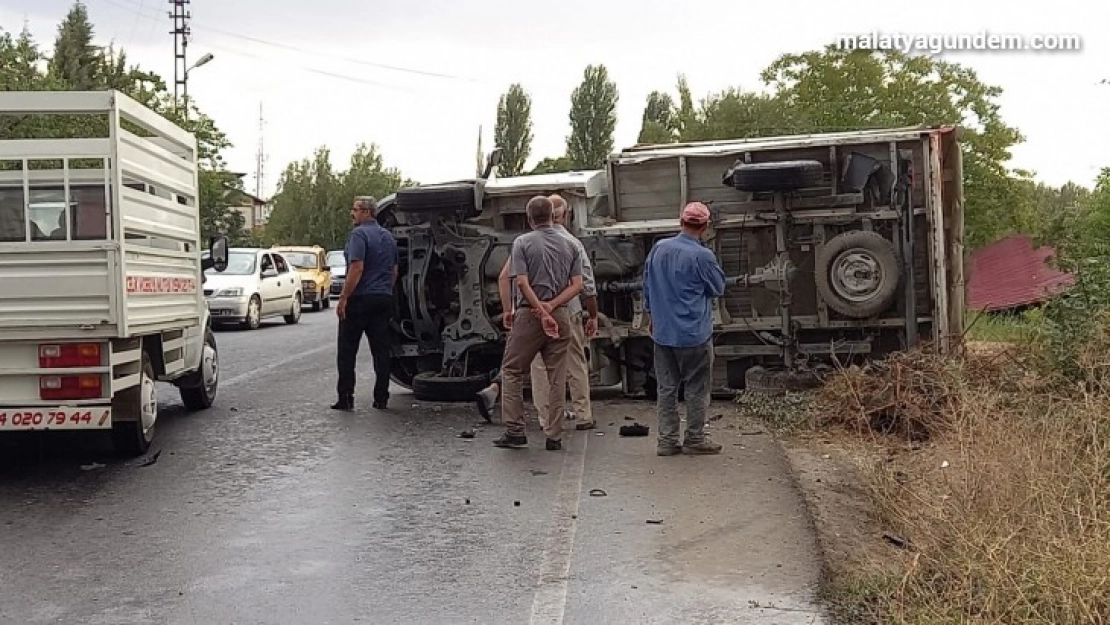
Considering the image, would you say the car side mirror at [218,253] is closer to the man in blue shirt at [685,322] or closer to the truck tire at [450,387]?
the truck tire at [450,387]

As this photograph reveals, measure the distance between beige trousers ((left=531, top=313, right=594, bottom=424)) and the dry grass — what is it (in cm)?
258

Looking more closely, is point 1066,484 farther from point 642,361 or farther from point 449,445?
point 642,361

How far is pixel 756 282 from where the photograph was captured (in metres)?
10.7

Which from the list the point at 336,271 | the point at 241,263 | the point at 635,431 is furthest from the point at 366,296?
the point at 336,271

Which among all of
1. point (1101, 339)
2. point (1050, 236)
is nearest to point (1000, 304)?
point (1050, 236)

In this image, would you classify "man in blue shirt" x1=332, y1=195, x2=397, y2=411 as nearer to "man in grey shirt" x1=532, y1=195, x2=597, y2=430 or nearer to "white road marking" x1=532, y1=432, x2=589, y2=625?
"man in grey shirt" x1=532, y1=195, x2=597, y2=430

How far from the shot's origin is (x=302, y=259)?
1245 inches

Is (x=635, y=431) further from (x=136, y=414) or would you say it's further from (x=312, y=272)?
(x=312, y=272)

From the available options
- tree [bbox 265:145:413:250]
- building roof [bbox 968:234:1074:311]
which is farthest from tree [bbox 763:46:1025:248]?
tree [bbox 265:145:413:250]

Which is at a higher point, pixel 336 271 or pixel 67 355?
pixel 336 271

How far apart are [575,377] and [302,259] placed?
23.2 m

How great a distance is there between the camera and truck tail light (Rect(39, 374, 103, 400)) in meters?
7.44

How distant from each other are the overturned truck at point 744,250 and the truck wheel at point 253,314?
11880 millimetres

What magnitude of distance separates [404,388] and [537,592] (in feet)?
23.3
